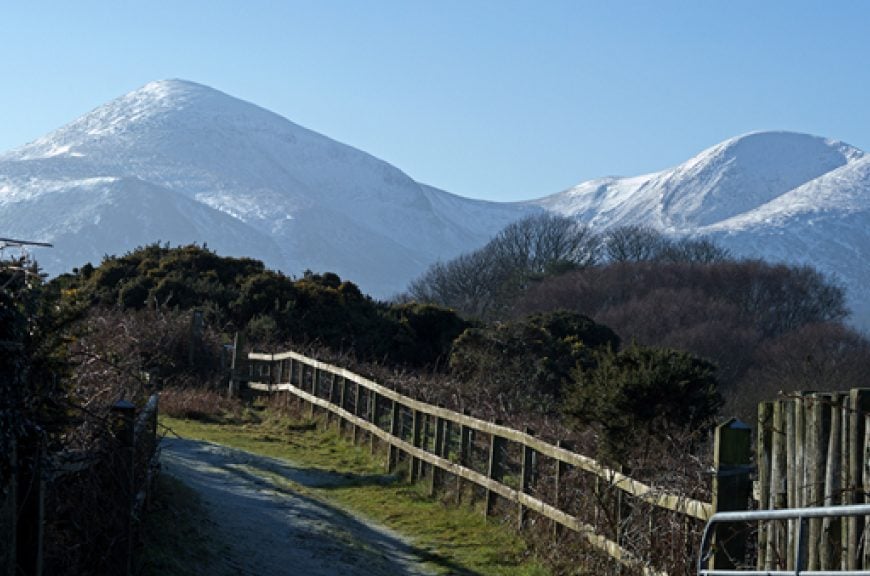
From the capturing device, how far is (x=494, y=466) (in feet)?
48.0

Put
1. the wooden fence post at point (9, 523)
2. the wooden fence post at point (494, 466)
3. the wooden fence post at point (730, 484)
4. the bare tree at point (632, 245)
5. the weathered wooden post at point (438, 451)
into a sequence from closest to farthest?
the wooden fence post at point (9, 523) < the wooden fence post at point (730, 484) < the wooden fence post at point (494, 466) < the weathered wooden post at point (438, 451) < the bare tree at point (632, 245)

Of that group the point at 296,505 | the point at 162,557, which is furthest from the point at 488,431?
the point at 162,557

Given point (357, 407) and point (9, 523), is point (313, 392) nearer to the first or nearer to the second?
point (357, 407)

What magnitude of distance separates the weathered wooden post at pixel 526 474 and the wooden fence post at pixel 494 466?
779 mm

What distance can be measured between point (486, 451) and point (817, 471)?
8.22m

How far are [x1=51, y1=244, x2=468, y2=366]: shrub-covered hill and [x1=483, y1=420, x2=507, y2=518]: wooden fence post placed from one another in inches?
745

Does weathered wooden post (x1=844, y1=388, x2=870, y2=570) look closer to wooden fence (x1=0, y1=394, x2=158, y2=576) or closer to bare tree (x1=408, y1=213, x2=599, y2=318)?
wooden fence (x1=0, y1=394, x2=158, y2=576)

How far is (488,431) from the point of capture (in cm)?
1461

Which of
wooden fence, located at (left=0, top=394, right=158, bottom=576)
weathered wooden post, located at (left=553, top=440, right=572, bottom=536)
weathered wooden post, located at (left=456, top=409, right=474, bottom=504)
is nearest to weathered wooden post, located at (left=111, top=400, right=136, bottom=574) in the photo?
wooden fence, located at (left=0, top=394, right=158, bottom=576)

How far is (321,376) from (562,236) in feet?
250

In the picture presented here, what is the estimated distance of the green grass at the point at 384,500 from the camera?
1318cm

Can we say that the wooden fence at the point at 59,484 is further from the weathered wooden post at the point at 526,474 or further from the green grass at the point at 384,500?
the weathered wooden post at the point at 526,474

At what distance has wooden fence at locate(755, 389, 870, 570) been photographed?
7578 millimetres

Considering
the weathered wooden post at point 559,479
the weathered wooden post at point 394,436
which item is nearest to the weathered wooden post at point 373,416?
the weathered wooden post at point 394,436
